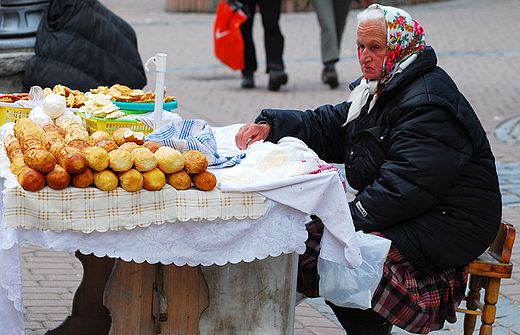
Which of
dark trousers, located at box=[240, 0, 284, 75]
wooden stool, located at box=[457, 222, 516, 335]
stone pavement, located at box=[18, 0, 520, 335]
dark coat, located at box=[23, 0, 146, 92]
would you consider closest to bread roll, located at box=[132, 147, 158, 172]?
wooden stool, located at box=[457, 222, 516, 335]

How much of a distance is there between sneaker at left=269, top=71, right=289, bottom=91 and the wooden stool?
5.83 meters

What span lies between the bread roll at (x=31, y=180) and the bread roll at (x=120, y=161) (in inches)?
8.0

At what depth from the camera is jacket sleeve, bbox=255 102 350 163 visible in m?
3.26

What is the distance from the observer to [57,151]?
2225 millimetres

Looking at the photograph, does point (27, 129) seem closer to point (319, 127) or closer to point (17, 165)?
point (17, 165)

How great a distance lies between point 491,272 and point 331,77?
243 inches

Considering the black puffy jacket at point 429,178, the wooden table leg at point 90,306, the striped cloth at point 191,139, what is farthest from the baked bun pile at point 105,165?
the wooden table leg at point 90,306

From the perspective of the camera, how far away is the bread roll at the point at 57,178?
2.12 meters

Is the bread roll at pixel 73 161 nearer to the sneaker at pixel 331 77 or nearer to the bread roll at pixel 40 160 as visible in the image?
the bread roll at pixel 40 160

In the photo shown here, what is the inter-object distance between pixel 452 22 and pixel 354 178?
12.5 metres

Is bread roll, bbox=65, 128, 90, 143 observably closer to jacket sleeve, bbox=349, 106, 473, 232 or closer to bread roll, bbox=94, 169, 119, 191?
bread roll, bbox=94, 169, 119, 191

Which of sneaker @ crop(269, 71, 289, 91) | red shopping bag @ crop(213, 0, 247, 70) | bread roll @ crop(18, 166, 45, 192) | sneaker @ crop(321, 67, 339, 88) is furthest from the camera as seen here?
sneaker @ crop(321, 67, 339, 88)

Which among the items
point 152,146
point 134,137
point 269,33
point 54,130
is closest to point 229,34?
point 269,33

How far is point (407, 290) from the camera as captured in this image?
272 centimetres
